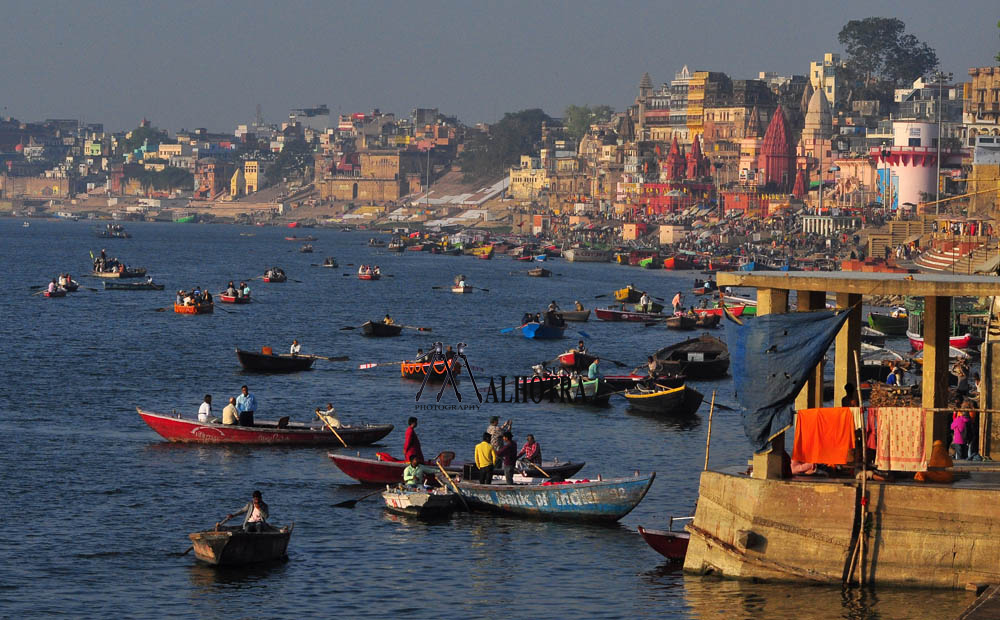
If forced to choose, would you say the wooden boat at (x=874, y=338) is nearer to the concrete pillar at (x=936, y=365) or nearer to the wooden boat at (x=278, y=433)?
the wooden boat at (x=278, y=433)

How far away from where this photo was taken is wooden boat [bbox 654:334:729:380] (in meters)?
52.8

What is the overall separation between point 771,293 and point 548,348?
43.0 meters

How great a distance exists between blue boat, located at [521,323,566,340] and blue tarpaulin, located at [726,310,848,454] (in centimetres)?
4626

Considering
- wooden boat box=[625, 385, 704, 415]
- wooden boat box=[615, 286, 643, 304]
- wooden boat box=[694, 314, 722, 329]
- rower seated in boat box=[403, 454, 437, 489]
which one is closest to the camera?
rower seated in boat box=[403, 454, 437, 489]

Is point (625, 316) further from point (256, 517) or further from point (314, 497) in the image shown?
point (256, 517)

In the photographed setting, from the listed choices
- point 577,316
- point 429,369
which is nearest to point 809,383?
point 429,369

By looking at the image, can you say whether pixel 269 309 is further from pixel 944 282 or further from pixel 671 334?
pixel 944 282

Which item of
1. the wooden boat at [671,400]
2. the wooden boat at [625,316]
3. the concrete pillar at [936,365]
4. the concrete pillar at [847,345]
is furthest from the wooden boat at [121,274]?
the concrete pillar at [936,365]

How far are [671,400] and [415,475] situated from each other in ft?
49.1

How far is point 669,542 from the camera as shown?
977 inches

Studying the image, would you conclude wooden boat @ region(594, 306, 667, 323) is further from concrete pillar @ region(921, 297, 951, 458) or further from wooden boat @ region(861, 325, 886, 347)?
concrete pillar @ region(921, 297, 951, 458)

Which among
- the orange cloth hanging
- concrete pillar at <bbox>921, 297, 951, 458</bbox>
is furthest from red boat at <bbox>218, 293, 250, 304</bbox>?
the orange cloth hanging

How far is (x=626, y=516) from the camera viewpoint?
28781 millimetres

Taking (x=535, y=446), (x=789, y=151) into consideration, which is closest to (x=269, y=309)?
(x=535, y=446)
